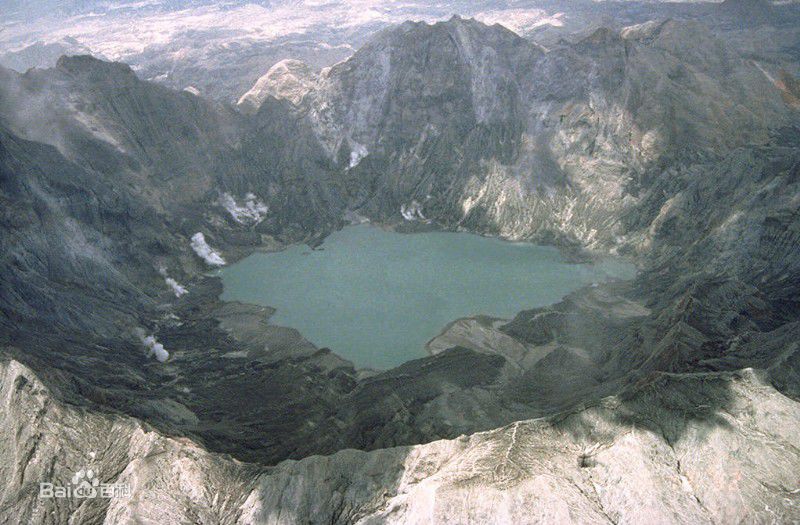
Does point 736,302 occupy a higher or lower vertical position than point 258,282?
higher

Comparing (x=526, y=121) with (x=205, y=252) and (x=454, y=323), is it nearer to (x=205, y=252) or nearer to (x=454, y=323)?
(x=454, y=323)

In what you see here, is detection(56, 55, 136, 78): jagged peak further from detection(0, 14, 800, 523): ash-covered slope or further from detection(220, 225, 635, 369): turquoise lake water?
detection(220, 225, 635, 369): turquoise lake water

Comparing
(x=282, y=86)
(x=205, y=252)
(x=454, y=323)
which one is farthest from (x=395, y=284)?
(x=282, y=86)

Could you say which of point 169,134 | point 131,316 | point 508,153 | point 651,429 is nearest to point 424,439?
point 651,429

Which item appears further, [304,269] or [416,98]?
[416,98]

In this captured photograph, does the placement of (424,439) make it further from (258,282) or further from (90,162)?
(90,162)

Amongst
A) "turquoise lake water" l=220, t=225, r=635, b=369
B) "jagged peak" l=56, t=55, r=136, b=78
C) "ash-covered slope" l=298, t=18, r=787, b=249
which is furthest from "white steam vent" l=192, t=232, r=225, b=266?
"jagged peak" l=56, t=55, r=136, b=78
